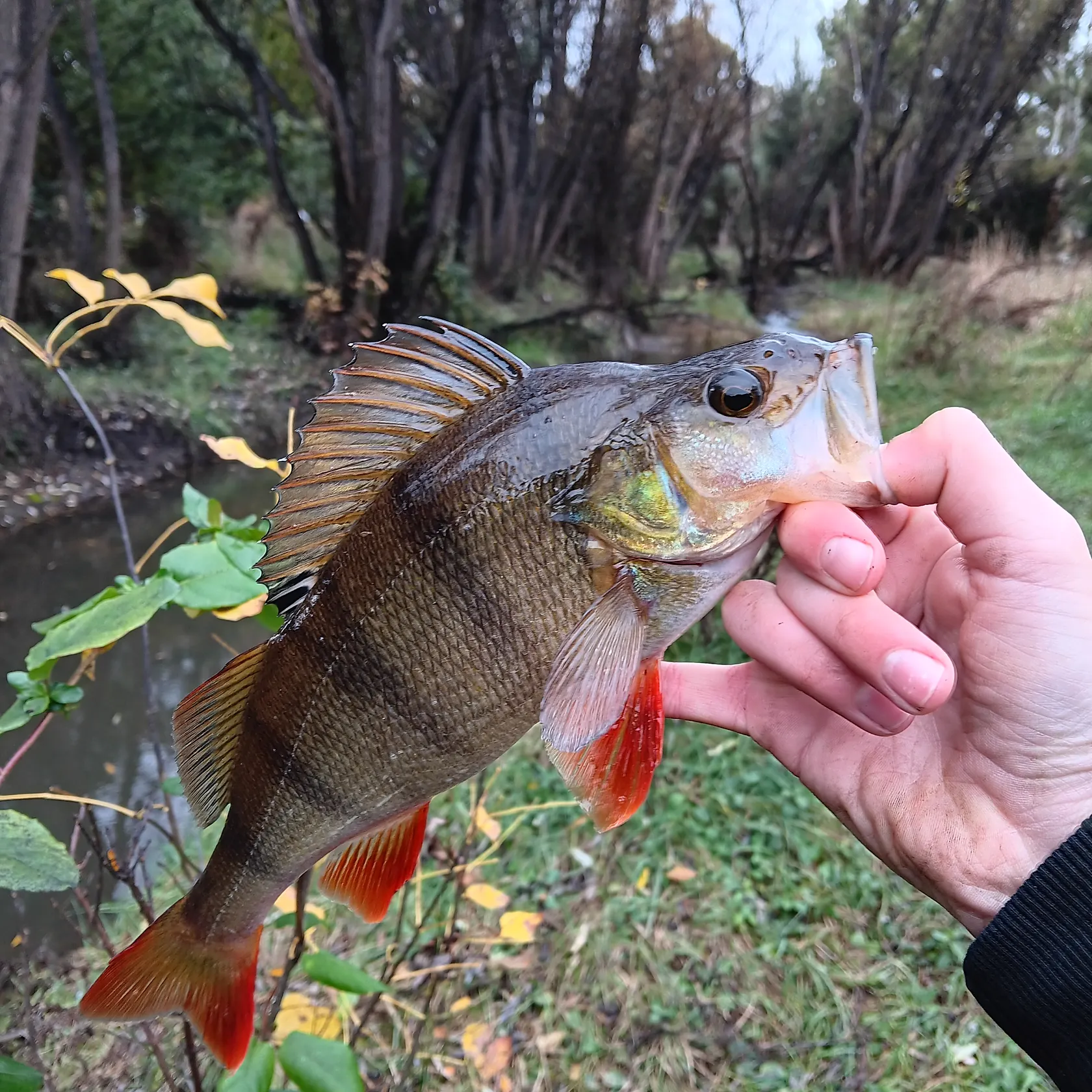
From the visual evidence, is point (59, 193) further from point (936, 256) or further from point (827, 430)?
point (936, 256)

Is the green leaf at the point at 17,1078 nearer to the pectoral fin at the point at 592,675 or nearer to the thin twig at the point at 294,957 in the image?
the thin twig at the point at 294,957

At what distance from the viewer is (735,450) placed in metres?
1.03

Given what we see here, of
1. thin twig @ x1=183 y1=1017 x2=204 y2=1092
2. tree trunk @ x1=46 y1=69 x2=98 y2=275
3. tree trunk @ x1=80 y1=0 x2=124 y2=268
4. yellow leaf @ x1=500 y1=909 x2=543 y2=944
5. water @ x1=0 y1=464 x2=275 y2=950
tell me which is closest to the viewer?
thin twig @ x1=183 y1=1017 x2=204 y2=1092

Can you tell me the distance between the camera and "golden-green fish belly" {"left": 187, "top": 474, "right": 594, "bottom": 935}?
109cm

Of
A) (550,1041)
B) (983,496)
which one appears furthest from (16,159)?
(983,496)

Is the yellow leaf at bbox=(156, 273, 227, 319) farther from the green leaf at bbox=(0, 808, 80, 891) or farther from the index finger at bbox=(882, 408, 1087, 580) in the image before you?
the index finger at bbox=(882, 408, 1087, 580)

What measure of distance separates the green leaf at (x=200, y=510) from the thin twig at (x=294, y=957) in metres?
0.71

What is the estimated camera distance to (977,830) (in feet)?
3.92

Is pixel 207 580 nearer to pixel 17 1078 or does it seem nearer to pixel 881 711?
pixel 17 1078

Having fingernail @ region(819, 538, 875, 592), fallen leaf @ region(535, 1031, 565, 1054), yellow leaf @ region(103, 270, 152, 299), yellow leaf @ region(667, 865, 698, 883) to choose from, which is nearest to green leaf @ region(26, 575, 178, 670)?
yellow leaf @ region(103, 270, 152, 299)

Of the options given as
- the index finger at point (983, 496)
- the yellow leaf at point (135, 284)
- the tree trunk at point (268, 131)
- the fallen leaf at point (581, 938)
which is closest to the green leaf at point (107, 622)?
the yellow leaf at point (135, 284)

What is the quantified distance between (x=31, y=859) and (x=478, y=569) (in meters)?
0.73

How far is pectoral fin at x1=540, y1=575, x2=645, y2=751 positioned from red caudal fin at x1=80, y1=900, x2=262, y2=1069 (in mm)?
691

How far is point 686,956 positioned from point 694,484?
87.0 inches
